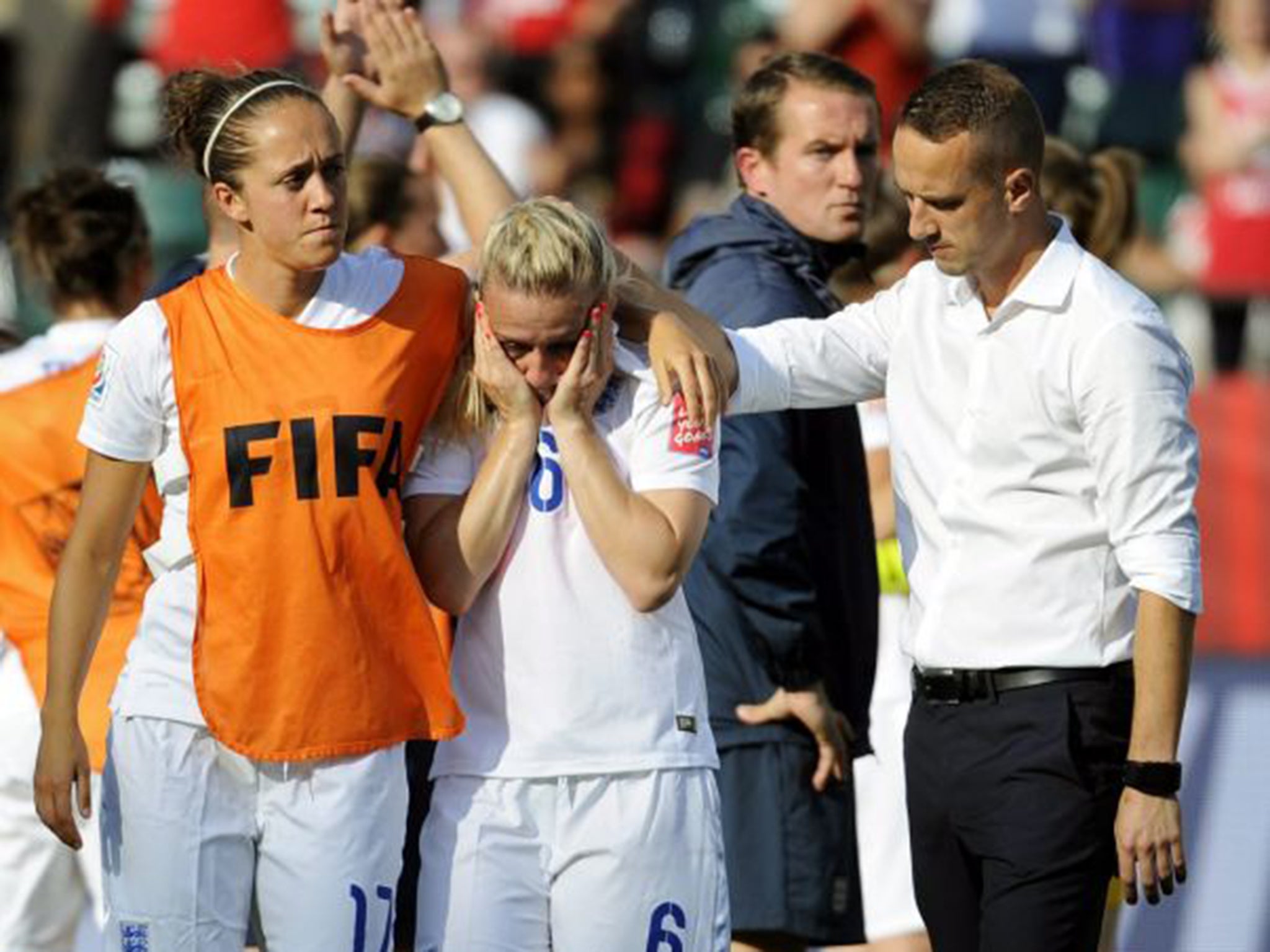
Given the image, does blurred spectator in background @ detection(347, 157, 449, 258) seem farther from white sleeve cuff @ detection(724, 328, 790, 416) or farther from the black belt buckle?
the black belt buckle

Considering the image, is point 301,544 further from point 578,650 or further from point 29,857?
point 29,857

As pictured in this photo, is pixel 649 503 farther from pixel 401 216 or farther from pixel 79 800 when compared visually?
pixel 401 216

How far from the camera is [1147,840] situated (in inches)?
184

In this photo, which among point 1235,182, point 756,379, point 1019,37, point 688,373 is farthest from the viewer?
point 1019,37

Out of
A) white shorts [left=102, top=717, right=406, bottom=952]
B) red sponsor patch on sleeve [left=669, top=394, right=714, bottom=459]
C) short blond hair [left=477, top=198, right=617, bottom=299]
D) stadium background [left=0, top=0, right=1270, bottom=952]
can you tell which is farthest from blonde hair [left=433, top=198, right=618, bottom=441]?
stadium background [left=0, top=0, right=1270, bottom=952]

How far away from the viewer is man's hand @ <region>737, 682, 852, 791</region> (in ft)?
19.4

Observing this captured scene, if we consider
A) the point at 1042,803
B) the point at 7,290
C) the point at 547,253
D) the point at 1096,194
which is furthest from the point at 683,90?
the point at 1042,803

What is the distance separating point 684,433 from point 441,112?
3.87 ft

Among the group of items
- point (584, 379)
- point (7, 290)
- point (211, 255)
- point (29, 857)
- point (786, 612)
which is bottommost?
point (29, 857)

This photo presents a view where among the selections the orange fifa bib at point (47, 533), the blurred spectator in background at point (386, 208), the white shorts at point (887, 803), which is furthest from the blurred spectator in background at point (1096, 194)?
the orange fifa bib at point (47, 533)

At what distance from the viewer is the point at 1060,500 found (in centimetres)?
484

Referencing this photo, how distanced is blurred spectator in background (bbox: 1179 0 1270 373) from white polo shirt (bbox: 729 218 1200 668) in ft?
22.2

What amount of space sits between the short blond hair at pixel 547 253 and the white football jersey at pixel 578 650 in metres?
0.26

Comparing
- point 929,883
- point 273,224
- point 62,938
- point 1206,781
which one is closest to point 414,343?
point 273,224
